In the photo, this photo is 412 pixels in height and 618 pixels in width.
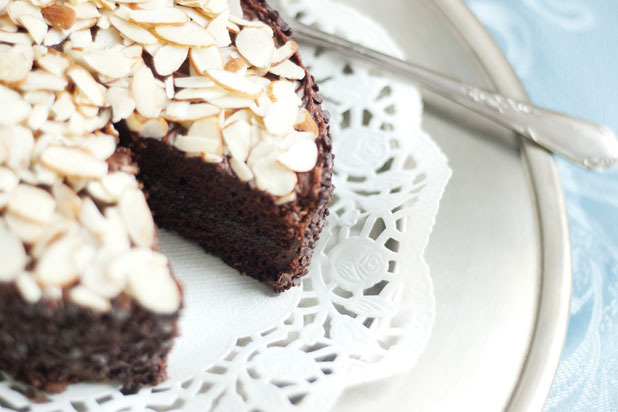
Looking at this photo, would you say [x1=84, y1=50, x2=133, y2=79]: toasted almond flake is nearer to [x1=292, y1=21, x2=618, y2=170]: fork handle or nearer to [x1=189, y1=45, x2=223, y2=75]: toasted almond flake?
[x1=189, y1=45, x2=223, y2=75]: toasted almond flake

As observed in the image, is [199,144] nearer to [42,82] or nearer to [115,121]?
[115,121]

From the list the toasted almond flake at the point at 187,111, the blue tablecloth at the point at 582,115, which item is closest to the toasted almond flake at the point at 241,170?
the toasted almond flake at the point at 187,111

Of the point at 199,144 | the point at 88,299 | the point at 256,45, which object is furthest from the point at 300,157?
the point at 88,299

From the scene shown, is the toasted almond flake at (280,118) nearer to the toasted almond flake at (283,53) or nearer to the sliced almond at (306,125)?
the sliced almond at (306,125)

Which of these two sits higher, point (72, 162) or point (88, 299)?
point (72, 162)

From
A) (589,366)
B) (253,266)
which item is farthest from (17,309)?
(589,366)

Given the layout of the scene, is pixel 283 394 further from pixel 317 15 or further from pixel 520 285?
pixel 317 15
